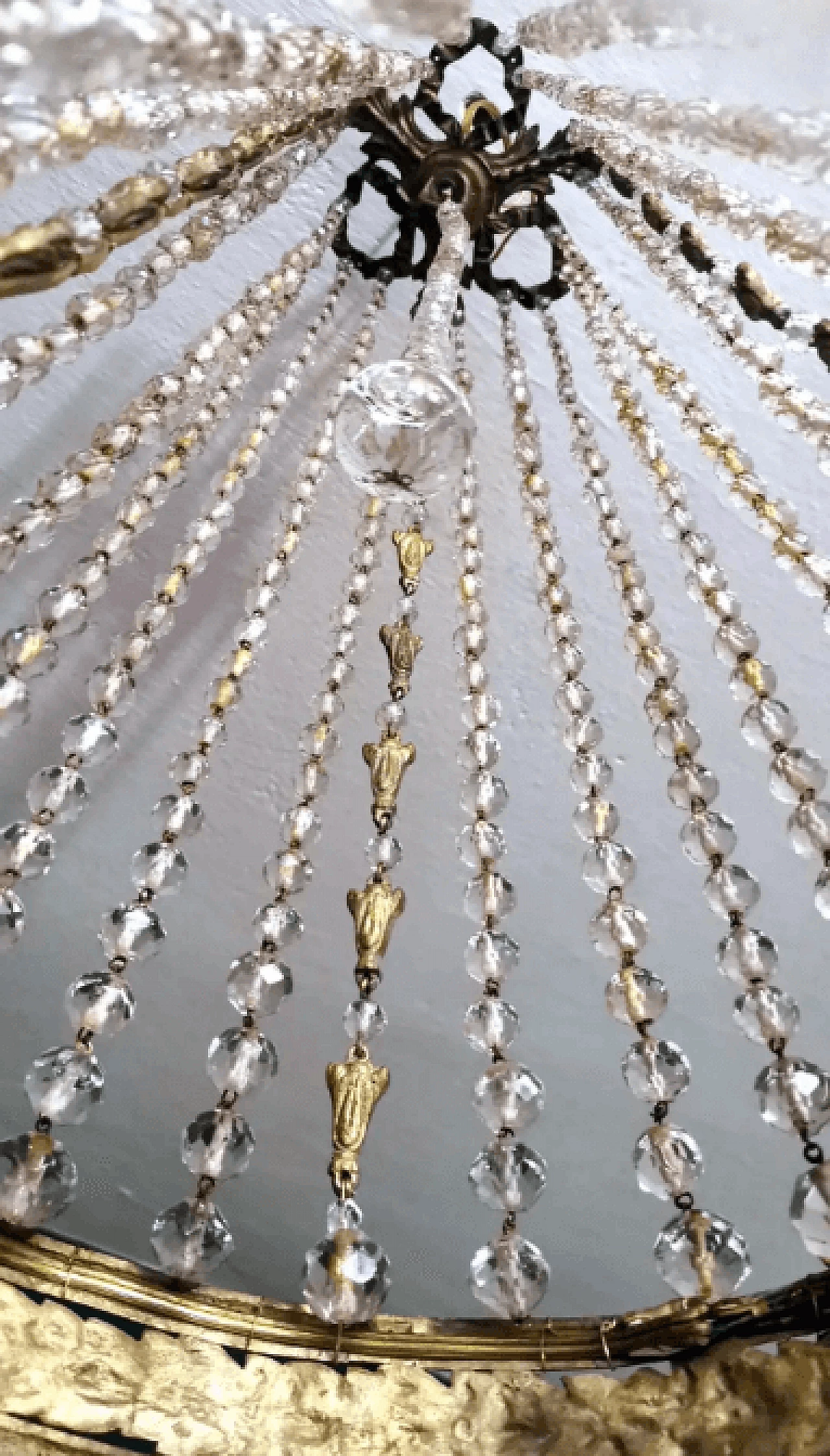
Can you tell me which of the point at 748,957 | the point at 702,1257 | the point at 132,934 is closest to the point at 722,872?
the point at 748,957

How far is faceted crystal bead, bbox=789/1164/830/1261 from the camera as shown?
3.15 feet

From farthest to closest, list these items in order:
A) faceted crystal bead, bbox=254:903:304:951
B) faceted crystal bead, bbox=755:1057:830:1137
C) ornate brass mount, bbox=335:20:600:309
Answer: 1. ornate brass mount, bbox=335:20:600:309
2. faceted crystal bead, bbox=254:903:304:951
3. faceted crystal bead, bbox=755:1057:830:1137

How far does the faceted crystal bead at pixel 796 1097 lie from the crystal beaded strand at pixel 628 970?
0.08 metres

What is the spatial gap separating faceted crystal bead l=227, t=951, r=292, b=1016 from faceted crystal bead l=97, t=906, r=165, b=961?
0.27 ft

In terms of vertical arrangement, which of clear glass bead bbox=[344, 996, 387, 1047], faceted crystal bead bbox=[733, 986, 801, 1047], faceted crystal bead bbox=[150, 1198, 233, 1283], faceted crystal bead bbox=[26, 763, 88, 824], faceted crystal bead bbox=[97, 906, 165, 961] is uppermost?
faceted crystal bead bbox=[26, 763, 88, 824]

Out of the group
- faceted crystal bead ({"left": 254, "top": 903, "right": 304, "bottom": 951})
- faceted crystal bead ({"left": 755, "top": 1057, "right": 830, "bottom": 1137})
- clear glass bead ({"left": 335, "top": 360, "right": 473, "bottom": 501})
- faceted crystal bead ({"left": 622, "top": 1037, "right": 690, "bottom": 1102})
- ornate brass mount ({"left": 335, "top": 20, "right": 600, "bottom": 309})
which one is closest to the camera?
clear glass bead ({"left": 335, "top": 360, "right": 473, "bottom": 501})

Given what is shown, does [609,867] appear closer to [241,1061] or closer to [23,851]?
[241,1061]

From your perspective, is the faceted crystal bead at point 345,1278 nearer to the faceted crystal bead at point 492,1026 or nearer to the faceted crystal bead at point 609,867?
the faceted crystal bead at point 492,1026

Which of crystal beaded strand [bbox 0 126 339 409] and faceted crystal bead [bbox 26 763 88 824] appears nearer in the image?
crystal beaded strand [bbox 0 126 339 409]

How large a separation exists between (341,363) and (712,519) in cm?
69

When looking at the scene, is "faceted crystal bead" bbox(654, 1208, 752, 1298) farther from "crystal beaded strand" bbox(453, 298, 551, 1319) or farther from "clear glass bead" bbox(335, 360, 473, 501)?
"clear glass bead" bbox(335, 360, 473, 501)

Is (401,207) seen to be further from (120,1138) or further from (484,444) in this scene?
(120,1138)

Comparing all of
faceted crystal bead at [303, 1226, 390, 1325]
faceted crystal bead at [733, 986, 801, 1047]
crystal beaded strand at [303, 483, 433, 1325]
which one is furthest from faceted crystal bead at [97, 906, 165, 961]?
faceted crystal bead at [733, 986, 801, 1047]

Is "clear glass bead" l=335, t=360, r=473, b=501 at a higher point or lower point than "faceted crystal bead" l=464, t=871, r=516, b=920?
higher
